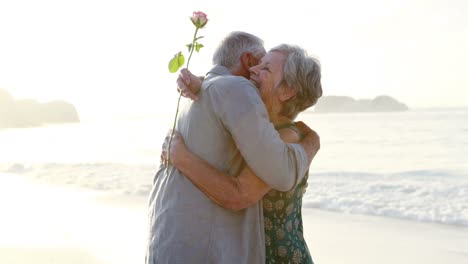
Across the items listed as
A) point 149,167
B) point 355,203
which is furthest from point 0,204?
point 149,167

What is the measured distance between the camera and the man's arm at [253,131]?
6.36 feet

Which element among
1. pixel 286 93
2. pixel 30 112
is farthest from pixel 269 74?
pixel 30 112

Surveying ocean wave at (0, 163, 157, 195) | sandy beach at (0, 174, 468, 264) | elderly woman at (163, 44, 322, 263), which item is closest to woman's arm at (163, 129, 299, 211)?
elderly woman at (163, 44, 322, 263)

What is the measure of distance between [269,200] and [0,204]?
714 cm

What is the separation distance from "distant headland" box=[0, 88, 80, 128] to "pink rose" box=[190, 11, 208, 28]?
181 feet

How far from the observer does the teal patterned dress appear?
226 centimetres

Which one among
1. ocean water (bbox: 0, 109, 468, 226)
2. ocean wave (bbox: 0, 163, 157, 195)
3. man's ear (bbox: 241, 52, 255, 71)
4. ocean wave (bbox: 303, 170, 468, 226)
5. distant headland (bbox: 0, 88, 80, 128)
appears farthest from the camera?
distant headland (bbox: 0, 88, 80, 128)

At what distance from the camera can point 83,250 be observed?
20.2ft

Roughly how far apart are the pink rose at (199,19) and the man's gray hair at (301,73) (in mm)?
249

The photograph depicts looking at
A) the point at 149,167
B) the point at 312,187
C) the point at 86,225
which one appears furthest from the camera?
the point at 149,167

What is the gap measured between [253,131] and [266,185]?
0.68 feet

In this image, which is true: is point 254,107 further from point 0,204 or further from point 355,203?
point 355,203

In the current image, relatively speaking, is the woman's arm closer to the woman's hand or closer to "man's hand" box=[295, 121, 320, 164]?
the woman's hand

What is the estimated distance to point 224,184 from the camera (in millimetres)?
2018
